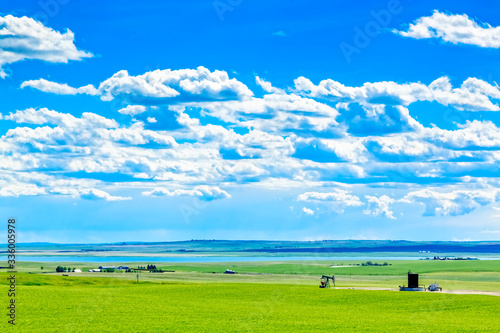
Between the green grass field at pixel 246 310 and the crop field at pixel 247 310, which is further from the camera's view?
the crop field at pixel 247 310

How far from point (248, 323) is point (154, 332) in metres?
9.03

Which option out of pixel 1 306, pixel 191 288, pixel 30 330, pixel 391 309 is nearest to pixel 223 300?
pixel 191 288

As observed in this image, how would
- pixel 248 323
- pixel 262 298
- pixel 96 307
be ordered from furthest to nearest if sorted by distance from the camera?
pixel 262 298, pixel 96 307, pixel 248 323

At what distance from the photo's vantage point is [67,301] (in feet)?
235

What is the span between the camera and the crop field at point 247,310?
5466cm

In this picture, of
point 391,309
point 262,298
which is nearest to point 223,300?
point 262,298

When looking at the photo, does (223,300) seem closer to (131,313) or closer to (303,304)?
(303,304)

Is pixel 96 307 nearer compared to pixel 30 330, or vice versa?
pixel 30 330

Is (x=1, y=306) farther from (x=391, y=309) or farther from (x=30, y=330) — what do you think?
(x=391, y=309)

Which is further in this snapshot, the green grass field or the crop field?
the crop field

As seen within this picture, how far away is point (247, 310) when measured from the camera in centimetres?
6688

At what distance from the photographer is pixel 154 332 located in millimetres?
50625

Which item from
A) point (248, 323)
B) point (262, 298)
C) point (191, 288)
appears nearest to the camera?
point (248, 323)

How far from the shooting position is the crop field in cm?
5466
